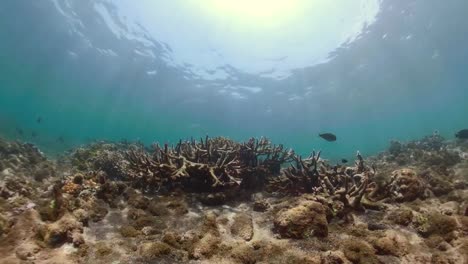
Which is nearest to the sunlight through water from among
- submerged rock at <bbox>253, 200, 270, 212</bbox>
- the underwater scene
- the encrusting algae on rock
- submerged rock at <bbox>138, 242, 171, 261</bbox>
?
the underwater scene

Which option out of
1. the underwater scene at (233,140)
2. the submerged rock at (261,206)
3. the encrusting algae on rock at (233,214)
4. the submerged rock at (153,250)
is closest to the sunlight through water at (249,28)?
the underwater scene at (233,140)

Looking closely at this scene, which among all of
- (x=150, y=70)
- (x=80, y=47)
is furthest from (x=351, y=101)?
(x=80, y=47)

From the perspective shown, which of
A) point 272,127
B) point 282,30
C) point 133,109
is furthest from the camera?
point 272,127

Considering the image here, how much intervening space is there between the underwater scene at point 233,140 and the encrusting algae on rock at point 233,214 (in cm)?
4

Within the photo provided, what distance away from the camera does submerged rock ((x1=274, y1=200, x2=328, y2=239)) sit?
6.09m

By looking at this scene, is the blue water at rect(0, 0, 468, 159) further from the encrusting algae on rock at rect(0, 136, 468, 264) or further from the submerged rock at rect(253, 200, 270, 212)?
the submerged rock at rect(253, 200, 270, 212)

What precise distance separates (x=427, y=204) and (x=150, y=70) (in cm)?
4665

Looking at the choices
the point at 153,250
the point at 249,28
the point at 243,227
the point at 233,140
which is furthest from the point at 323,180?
the point at 249,28

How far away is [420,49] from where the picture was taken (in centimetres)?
3738

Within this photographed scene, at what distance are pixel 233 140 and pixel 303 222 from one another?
6.00 m

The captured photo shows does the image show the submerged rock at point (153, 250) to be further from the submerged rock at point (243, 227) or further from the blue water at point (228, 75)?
the blue water at point (228, 75)

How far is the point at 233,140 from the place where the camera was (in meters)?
11.8

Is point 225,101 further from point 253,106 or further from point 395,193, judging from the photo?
point 395,193

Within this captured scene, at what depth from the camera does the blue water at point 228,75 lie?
33844mm
